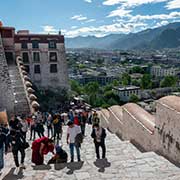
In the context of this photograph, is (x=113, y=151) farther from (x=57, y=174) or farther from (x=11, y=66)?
(x=11, y=66)

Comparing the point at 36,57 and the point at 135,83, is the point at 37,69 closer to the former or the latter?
the point at 36,57

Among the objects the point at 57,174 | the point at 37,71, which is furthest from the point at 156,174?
the point at 37,71

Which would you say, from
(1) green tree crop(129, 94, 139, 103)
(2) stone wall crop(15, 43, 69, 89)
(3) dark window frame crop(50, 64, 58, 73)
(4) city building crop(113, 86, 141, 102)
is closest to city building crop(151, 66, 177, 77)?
(4) city building crop(113, 86, 141, 102)

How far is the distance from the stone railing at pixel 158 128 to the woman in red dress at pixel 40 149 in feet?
10.5

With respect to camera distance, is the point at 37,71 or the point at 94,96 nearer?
the point at 37,71

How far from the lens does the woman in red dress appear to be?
840 cm

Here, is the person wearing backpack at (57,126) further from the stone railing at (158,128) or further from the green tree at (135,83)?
the green tree at (135,83)

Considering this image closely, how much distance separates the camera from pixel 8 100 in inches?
758

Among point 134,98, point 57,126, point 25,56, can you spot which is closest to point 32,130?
point 57,126

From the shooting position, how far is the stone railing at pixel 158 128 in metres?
8.08

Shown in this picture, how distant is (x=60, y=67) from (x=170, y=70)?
5669 inches

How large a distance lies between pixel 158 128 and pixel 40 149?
3.55 meters

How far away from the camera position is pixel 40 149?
8.40 meters

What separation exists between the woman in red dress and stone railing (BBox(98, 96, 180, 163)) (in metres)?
3.20
